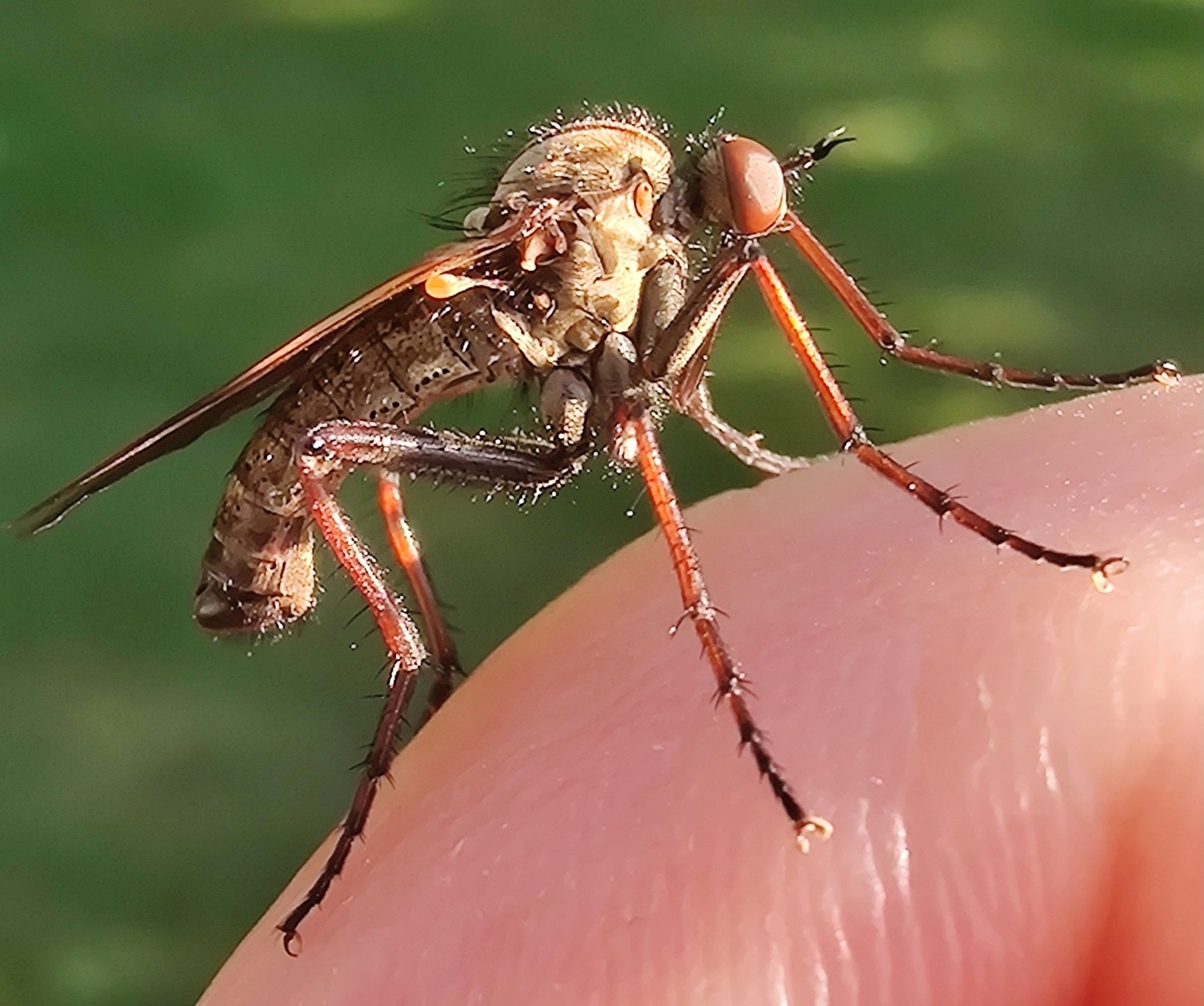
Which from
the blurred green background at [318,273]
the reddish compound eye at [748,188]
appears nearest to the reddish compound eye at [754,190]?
the reddish compound eye at [748,188]

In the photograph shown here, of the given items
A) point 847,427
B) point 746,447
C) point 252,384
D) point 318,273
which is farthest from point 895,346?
point 318,273

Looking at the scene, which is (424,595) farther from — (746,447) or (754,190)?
(754,190)

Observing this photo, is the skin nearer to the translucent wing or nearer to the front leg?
the front leg

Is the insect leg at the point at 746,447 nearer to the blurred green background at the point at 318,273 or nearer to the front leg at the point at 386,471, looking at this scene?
the blurred green background at the point at 318,273

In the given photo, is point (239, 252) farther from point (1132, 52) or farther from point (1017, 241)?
point (1132, 52)

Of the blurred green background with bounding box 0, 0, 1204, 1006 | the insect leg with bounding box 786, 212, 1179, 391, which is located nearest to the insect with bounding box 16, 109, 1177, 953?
the insect leg with bounding box 786, 212, 1179, 391

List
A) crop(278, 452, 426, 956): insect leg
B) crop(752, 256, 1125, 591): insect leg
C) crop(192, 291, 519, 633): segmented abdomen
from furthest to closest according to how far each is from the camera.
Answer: crop(192, 291, 519, 633): segmented abdomen
crop(278, 452, 426, 956): insect leg
crop(752, 256, 1125, 591): insect leg
